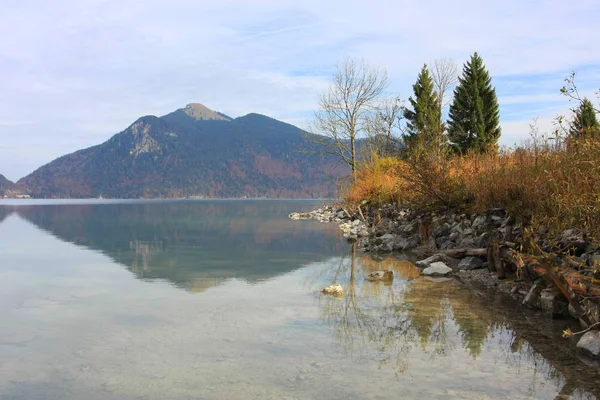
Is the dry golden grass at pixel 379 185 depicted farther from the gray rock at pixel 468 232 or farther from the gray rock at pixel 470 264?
the gray rock at pixel 470 264

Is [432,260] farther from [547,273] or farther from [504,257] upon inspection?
[547,273]

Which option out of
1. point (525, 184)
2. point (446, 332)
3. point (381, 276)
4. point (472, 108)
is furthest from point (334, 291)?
point (472, 108)


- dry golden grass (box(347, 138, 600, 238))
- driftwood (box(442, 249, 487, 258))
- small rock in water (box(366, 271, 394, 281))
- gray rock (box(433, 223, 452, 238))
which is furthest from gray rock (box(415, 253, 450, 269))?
gray rock (box(433, 223, 452, 238))

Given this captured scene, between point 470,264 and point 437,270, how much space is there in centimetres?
95

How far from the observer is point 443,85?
51344 millimetres

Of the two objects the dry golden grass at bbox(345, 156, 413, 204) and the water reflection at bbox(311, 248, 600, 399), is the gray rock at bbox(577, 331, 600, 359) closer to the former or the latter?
the water reflection at bbox(311, 248, 600, 399)

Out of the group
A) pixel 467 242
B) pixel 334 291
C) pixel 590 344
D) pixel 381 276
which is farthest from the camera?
pixel 467 242

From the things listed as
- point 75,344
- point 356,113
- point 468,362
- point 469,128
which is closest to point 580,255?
point 468,362

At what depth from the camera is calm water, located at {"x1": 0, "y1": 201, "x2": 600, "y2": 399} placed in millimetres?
5062

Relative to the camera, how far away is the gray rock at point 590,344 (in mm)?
5727

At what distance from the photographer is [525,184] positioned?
11547 mm

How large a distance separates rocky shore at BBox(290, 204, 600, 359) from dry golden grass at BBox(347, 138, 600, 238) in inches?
15.1

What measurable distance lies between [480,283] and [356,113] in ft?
98.7

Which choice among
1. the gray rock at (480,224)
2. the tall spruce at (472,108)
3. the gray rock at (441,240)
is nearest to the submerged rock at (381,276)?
the gray rock at (480,224)
